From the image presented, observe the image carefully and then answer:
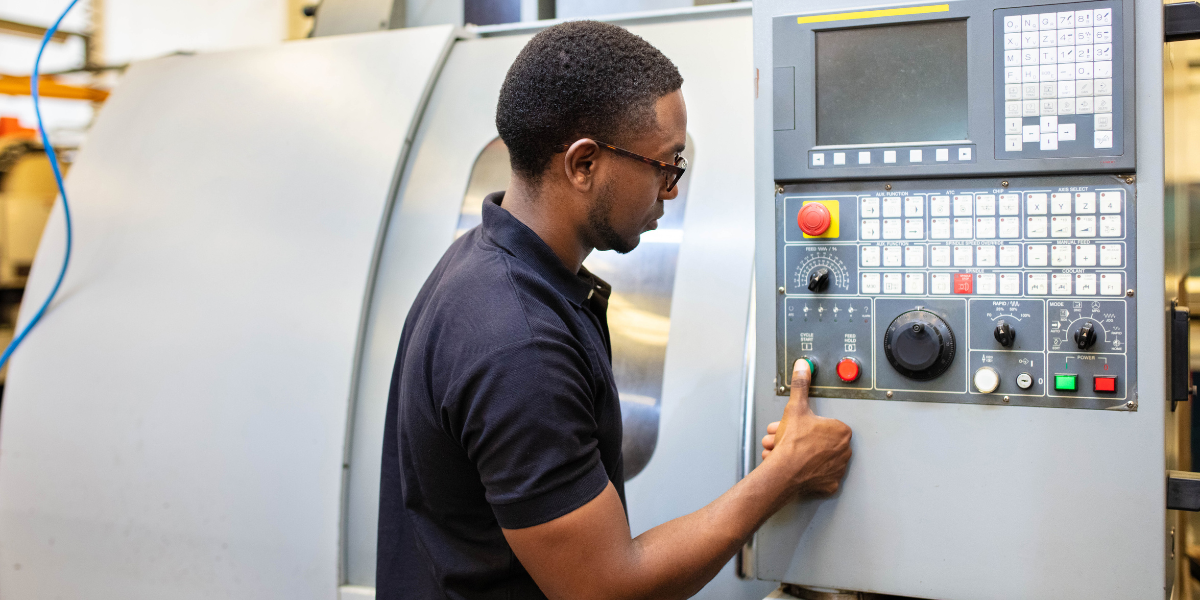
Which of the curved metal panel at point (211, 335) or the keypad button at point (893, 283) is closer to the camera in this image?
the keypad button at point (893, 283)

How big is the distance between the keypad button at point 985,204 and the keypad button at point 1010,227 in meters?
0.01

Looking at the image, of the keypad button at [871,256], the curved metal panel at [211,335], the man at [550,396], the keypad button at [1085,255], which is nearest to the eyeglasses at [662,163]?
the man at [550,396]

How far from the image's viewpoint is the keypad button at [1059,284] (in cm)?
89

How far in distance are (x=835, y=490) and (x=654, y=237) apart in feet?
1.98

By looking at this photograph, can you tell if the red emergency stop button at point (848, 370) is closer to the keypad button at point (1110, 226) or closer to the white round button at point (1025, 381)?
the white round button at point (1025, 381)

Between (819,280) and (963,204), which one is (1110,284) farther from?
(819,280)

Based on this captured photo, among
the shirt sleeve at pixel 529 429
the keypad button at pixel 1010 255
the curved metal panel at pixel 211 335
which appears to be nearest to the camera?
the shirt sleeve at pixel 529 429

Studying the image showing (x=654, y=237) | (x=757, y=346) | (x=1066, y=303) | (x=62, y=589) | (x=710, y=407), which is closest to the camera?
(x=1066, y=303)

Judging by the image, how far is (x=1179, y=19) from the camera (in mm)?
895

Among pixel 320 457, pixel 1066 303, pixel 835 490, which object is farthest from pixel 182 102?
pixel 1066 303

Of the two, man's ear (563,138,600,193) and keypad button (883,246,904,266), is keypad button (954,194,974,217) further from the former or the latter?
man's ear (563,138,600,193)

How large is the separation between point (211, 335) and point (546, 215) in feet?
3.17

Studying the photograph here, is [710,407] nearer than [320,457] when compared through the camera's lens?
Yes

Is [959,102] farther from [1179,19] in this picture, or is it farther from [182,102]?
[182,102]
